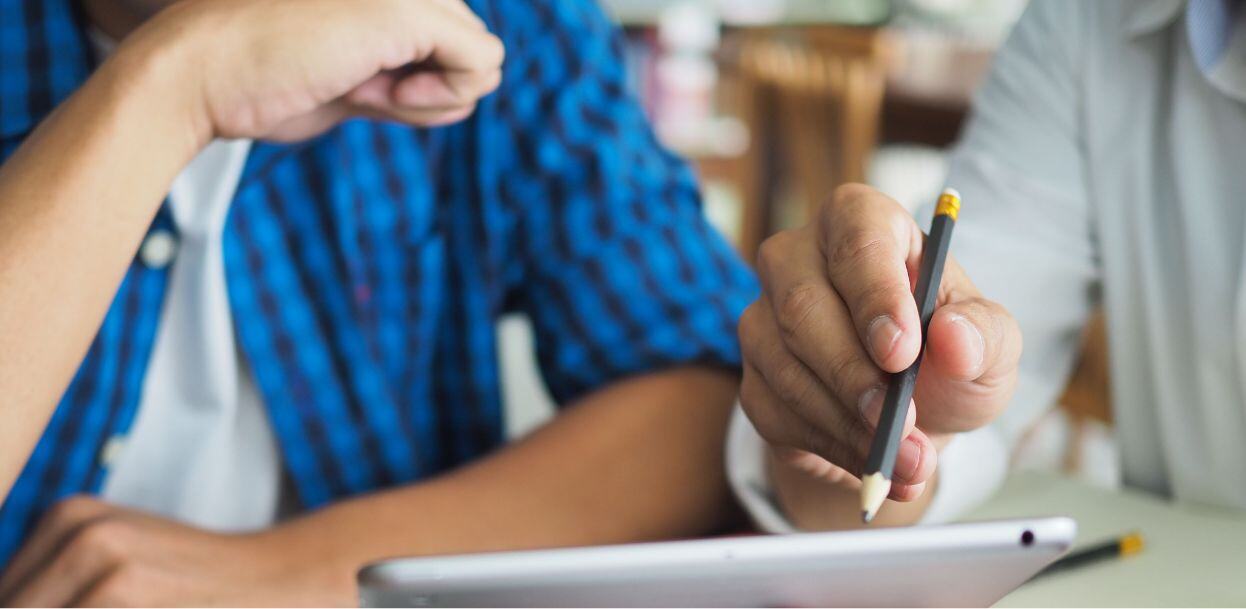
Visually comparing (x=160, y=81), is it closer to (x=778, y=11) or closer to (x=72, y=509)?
(x=72, y=509)

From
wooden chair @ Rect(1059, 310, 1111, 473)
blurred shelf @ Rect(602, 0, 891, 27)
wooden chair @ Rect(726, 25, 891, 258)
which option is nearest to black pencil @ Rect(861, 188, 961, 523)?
wooden chair @ Rect(1059, 310, 1111, 473)

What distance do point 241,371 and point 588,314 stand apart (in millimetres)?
234

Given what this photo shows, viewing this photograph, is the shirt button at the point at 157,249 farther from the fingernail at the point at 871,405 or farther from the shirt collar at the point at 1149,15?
the shirt collar at the point at 1149,15

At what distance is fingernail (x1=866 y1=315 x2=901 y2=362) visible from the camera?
1.07ft

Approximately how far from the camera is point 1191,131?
2.19ft

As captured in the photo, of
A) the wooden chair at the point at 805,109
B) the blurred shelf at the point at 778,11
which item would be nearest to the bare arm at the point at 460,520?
the wooden chair at the point at 805,109

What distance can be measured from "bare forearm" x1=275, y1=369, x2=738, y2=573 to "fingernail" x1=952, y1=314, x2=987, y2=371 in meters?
0.29

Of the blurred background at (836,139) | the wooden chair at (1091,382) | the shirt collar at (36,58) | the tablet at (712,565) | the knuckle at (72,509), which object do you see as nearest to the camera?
the tablet at (712,565)

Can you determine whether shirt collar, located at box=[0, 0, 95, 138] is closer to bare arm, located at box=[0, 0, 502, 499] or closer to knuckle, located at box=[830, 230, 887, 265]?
bare arm, located at box=[0, 0, 502, 499]

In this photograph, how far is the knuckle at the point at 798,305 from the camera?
38 cm

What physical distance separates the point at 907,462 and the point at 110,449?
535mm

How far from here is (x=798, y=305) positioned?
385 millimetres

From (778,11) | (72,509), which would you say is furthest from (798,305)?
(778,11)

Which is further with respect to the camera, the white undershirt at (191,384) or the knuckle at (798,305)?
the white undershirt at (191,384)
